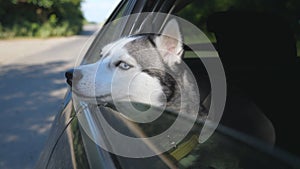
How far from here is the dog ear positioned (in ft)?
Result: 7.07

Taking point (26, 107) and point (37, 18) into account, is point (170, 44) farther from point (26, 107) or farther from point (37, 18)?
point (37, 18)

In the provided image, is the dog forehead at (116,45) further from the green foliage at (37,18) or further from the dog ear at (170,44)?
the green foliage at (37,18)

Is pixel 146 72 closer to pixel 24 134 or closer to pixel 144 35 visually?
pixel 144 35

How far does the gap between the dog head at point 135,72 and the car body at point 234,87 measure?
0.13 m

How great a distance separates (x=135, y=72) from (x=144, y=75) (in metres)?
0.07

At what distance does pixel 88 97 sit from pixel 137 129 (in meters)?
0.60

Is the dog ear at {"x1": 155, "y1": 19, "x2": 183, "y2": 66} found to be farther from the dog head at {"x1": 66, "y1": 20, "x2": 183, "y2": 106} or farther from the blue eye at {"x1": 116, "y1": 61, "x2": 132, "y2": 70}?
the blue eye at {"x1": 116, "y1": 61, "x2": 132, "y2": 70}

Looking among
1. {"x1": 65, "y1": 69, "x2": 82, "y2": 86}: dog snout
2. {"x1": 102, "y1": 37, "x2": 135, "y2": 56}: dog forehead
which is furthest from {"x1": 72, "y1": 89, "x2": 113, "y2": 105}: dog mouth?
{"x1": 102, "y1": 37, "x2": 135, "y2": 56}: dog forehead

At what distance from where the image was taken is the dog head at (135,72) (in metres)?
2.06

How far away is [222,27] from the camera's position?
234 centimetres

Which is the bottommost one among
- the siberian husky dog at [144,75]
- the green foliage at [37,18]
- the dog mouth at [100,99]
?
the green foliage at [37,18]

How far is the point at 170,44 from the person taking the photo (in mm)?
2209

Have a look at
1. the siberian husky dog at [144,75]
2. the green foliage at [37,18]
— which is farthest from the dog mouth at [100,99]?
the green foliage at [37,18]

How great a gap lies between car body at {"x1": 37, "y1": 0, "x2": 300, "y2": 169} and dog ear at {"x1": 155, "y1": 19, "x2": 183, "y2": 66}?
17 centimetres
